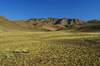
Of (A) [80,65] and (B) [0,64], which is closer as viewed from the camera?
(A) [80,65]

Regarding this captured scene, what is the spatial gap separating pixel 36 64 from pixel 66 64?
130 inches

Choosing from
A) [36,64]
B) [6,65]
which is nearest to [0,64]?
[6,65]

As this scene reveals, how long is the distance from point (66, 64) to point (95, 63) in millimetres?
3176

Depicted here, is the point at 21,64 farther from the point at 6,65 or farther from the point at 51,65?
the point at 51,65

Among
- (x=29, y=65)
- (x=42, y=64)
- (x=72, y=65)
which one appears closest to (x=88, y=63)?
(x=72, y=65)

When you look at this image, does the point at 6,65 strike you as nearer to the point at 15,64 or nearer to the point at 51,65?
the point at 15,64

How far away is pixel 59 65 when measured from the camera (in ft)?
26.8

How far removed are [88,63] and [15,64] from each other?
8073mm

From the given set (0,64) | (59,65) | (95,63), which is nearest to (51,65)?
(59,65)

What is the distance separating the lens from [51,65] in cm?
815

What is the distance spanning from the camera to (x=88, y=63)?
27.4ft

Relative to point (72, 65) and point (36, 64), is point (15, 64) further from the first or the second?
point (72, 65)

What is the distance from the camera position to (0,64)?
8.57 metres

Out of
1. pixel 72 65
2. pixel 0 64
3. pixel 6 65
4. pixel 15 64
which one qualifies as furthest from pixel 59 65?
pixel 0 64
